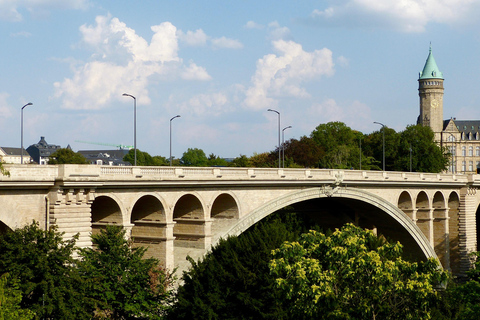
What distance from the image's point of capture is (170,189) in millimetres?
36500

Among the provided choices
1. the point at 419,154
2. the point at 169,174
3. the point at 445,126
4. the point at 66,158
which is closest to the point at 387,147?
the point at 419,154

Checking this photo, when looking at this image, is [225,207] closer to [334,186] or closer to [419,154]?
[334,186]

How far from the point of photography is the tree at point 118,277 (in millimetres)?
29828

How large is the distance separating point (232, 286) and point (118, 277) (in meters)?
6.41

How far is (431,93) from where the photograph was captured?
162500 mm

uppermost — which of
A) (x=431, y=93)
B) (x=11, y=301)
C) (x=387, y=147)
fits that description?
(x=431, y=93)

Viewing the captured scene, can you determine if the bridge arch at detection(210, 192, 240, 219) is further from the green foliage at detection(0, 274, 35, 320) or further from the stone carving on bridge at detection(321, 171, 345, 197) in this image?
the green foliage at detection(0, 274, 35, 320)

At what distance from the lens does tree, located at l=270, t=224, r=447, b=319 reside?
23.0 m

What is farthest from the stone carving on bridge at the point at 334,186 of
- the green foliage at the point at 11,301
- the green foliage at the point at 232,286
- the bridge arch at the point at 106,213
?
the green foliage at the point at 11,301

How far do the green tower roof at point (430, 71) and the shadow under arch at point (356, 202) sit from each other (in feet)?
336

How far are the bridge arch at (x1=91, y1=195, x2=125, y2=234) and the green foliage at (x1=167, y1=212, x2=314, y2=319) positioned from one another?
4859 mm

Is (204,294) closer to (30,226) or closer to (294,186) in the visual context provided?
(30,226)

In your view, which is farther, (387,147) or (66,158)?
(387,147)

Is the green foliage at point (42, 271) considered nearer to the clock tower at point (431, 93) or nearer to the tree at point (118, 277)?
the tree at point (118, 277)
